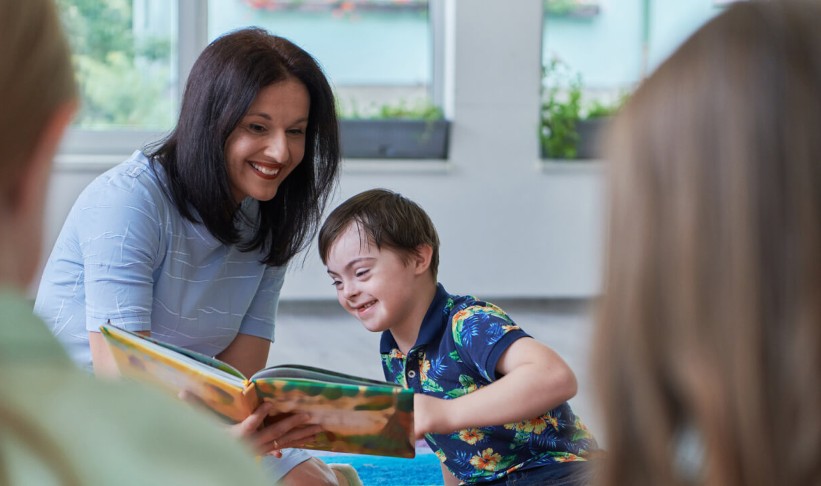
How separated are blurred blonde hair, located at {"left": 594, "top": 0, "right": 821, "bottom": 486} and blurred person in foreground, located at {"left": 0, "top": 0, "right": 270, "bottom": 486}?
264 mm

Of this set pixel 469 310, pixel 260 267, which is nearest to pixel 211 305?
pixel 260 267

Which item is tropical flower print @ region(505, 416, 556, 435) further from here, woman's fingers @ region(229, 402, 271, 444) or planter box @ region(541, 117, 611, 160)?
planter box @ region(541, 117, 611, 160)

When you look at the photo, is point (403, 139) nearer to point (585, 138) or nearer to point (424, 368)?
point (585, 138)

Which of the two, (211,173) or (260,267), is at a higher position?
(211,173)

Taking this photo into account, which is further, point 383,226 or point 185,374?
point 383,226

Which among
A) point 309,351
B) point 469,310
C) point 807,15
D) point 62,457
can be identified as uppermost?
point 807,15

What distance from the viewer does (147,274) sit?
1866 millimetres

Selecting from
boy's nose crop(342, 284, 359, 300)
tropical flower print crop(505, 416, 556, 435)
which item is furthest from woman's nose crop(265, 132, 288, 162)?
tropical flower print crop(505, 416, 556, 435)

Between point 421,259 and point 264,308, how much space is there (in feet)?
1.48

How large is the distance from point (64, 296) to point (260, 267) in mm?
406

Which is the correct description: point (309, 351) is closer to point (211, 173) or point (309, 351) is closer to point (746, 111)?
point (211, 173)

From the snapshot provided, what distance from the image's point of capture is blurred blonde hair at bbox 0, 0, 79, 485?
48cm

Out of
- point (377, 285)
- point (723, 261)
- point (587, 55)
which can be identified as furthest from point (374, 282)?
point (587, 55)

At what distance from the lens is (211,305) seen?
6.73ft
